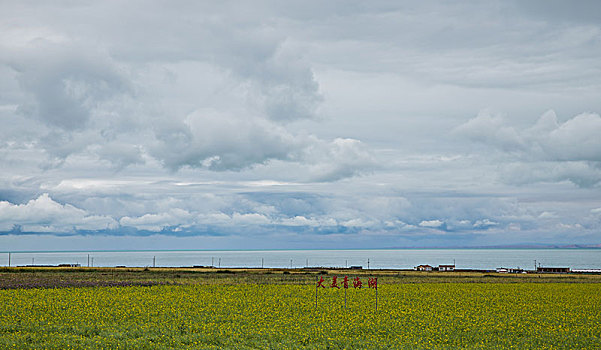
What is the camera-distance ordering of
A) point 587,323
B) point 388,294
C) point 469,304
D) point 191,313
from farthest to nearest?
1. point 388,294
2. point 469,304
3. point 191,313
4. point 587,323

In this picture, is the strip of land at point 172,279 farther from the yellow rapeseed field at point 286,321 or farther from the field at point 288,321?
the yellow rapeseed field at point 286,321

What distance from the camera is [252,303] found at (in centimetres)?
4738

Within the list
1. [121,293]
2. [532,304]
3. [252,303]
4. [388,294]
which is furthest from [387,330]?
[121,293]

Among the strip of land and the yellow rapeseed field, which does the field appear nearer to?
the yellow rapeseed field

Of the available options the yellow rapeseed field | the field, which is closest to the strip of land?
the field

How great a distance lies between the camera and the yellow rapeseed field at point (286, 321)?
97.2ft

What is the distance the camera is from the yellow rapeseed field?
2964 centimetres

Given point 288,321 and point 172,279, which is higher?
point 288,321

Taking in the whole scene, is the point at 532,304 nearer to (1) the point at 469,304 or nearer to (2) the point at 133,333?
(1) the point at 469,304

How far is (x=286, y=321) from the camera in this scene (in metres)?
36.7

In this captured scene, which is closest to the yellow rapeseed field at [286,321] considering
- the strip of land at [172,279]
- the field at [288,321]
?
the field at [288,321]

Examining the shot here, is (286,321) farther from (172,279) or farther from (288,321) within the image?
(172,279)

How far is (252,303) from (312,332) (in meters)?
15.5

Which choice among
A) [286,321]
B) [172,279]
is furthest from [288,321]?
[172,279]
